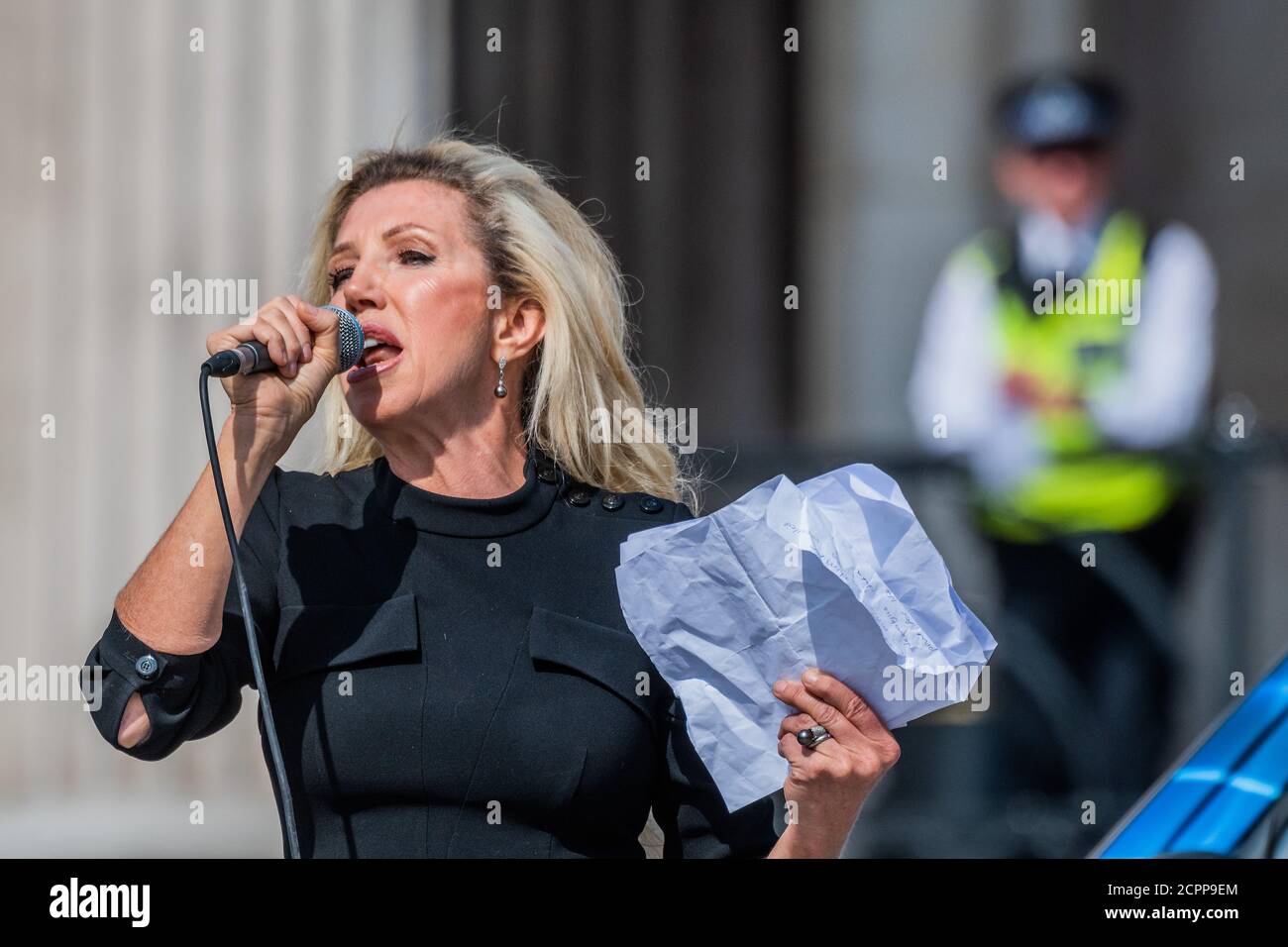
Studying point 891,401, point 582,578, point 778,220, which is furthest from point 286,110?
point 582,578

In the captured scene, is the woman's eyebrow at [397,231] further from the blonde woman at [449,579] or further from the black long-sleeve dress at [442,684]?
the black long-sleeve dress at [442,684]

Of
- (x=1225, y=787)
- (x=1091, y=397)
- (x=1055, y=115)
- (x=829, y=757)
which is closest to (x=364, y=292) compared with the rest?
(x=829, y=757)

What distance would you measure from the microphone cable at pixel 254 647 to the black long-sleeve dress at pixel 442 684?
0.24 ft

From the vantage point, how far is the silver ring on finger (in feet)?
5.80

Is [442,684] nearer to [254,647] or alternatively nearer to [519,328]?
[254,647]

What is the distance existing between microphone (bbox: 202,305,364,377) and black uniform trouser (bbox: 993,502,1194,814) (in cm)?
273

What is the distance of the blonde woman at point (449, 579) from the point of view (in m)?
1.82

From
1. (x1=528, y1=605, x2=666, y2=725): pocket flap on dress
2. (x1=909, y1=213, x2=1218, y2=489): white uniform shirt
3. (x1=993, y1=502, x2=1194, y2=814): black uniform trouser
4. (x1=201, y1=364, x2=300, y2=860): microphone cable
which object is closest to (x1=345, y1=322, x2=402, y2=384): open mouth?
(x1=201, y1=364, x2=300, y2=860): microphone cable

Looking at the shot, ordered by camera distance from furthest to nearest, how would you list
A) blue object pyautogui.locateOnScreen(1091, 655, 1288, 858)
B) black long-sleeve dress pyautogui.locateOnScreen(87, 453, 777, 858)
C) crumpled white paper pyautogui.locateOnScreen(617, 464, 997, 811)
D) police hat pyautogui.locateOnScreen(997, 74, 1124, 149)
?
police hat pyautogui.locateOnScreen(997, 74, 1124, 149)
black long-sleeve dress pyautogui.locateOnScreen(87, 453, 777, 858)
crumpled white paper pyautogui.locateOnScreen(617, 464, 997, 811)
blue object pyautogui.locateOnScreen(1091, 655, 1288, 858)

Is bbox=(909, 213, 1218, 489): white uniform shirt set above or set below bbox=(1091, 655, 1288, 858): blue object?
above

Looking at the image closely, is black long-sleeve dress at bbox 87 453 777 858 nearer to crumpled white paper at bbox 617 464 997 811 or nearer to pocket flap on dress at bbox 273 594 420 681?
pocket flap on dress at bbox 273 594 420 681

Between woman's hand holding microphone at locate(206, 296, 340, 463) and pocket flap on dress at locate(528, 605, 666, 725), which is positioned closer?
woman's hand holding microphone at locate(206, 296, 340, 463)

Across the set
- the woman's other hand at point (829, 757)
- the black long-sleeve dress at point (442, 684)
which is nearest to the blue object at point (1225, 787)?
the woman's other hand at point (829, 757)

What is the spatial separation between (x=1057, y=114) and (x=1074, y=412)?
920 millimetres
